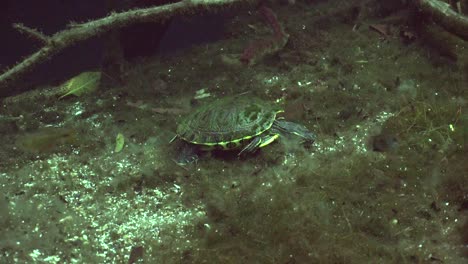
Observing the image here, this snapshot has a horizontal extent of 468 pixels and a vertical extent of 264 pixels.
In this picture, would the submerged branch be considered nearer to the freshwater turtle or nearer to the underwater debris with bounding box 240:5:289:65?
the underwater debris with bounding box 240:5:289:65

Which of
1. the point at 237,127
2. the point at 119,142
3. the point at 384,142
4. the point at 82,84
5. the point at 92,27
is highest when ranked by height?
the point at 92,27

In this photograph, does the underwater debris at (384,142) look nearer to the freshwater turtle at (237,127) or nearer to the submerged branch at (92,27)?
the freshwater turtle at (237,127)

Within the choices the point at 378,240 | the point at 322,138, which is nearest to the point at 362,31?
the point at 322,138

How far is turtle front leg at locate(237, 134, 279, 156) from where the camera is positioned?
448 cm

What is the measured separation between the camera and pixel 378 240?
11.6ft

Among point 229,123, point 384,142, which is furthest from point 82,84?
point 384,142

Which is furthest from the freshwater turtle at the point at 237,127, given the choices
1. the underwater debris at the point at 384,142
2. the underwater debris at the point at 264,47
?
the underwater debris at the point at 264,47

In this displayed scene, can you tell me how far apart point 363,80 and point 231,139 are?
244 centimetres

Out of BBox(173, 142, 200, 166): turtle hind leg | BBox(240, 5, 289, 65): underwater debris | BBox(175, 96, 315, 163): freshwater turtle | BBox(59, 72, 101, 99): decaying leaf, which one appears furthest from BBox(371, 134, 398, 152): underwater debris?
BBox(59, 72, 101, 99): decaying leaf

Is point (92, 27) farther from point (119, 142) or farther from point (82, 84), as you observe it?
point (119, 142)

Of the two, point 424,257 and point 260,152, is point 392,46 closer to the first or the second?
point 260,152

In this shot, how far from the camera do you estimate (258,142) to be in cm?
449

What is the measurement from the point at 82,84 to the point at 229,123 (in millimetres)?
3264

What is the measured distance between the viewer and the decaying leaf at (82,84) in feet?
20.4
